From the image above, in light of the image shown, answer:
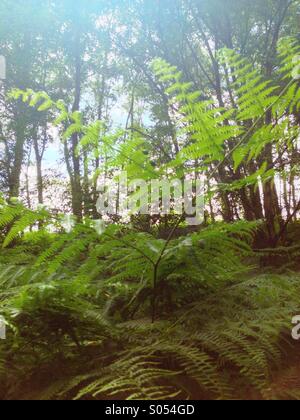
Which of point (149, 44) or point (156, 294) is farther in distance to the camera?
point (149, 44)

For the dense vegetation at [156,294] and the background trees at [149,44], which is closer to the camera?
the dense vegetation at [156,294]

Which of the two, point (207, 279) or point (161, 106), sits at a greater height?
point (161, 106)

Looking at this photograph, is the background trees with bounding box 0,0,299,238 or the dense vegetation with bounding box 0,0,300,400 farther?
the background trees with bounding box 0,0,299,238

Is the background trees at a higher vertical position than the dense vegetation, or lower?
higher

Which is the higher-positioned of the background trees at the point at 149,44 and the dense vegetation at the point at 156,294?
the background trees at the point at 149,44

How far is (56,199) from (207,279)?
12438 mm

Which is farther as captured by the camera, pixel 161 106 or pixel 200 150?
pixel 161 106

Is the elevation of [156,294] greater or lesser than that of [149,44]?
lesser
